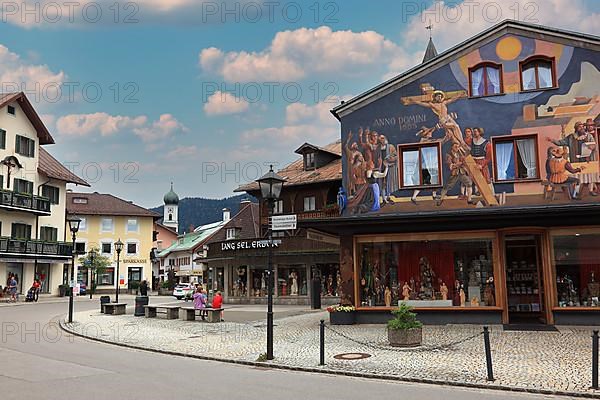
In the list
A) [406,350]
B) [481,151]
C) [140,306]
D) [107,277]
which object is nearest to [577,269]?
[481,151]

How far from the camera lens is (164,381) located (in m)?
11.2

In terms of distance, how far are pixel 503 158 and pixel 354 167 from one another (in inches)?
206

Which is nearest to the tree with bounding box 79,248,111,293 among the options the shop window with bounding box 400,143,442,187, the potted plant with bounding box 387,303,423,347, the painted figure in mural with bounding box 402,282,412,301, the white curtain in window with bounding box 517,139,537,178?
the painted figure in mural with bounding box 402,282,412,301

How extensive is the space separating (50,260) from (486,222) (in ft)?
136

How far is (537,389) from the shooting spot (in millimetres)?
10250

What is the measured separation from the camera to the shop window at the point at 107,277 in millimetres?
66812

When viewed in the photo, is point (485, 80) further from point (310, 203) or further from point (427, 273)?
point (310, 203)

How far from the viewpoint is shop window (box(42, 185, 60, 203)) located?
5128 cm

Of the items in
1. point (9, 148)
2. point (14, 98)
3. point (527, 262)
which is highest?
point (14, 98)

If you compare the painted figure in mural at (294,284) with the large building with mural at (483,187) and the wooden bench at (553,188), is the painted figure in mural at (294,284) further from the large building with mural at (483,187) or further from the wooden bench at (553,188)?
the wooden bench at (553,188)

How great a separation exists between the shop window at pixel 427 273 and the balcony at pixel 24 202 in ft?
111

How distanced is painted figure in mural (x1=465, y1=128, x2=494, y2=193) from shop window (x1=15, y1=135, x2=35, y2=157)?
129 ft

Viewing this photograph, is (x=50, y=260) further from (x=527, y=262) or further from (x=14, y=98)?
(x=527, y=262)

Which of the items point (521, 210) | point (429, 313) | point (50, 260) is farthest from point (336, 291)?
point (50, 260)
